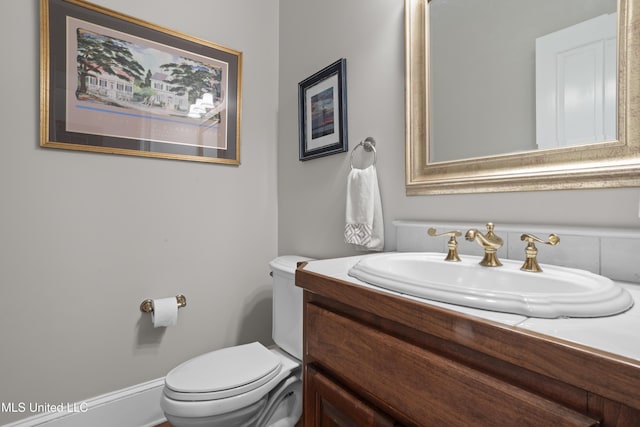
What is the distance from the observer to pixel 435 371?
1.68 feet

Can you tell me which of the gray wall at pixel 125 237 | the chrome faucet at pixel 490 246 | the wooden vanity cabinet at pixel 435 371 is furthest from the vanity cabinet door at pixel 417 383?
the gray wall at pixel 125 237

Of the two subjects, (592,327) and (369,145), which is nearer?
(592,327)

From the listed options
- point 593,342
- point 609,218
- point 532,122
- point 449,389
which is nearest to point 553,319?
point 593,342

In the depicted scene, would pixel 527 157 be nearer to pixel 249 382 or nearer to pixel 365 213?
Result: pixel 365 213

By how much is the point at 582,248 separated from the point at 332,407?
70cm

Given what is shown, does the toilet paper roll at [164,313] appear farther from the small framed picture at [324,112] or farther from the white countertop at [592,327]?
the white countertop at [592,327]

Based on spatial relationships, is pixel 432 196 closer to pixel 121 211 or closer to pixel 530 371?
pixel 530 371

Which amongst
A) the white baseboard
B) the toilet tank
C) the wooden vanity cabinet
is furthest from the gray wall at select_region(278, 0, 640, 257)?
the white baseboard

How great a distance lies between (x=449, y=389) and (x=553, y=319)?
0.19m

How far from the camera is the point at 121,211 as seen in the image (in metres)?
1.43

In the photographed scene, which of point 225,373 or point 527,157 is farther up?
point 527,157

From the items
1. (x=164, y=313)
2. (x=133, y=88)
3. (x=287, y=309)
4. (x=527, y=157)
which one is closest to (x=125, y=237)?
(x=164, y=313)

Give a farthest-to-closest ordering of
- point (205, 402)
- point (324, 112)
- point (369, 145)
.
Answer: point (324, 112), point (369, 145), point (205, 402)

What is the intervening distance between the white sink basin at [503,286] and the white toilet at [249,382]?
62cm
